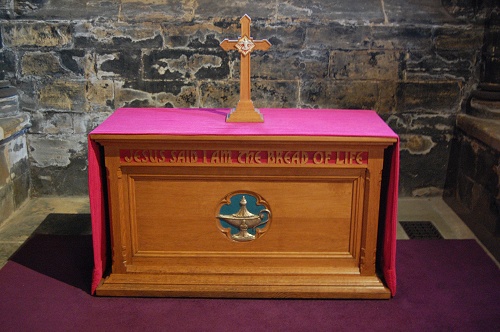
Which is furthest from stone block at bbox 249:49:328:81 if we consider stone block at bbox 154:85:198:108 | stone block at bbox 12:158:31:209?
stone block at bbox 12:158:31:209

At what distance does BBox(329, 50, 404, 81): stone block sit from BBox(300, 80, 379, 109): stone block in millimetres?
53

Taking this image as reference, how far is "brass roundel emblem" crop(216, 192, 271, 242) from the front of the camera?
269 cm

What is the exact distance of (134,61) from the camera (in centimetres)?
371

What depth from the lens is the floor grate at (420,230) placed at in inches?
137

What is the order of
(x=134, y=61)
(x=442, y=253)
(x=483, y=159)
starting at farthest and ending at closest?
(x=134, y=61)
(x=483, y=159)
(x=442, y=253)

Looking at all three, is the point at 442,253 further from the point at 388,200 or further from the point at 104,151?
the point at 104,151

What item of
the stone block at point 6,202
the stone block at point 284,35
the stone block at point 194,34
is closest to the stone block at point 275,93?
the stone block at point 284,35

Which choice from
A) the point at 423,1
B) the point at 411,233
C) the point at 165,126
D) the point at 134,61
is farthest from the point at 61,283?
the point at 423,1

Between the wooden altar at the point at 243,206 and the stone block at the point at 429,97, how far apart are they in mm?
1076

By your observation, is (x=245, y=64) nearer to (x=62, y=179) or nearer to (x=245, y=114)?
(x=245, y=114)

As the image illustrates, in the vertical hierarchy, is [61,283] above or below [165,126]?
below

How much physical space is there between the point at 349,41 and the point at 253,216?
5.33 ft

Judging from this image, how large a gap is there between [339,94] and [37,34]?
2.15 m

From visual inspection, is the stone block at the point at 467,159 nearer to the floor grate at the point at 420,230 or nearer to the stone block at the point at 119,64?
the floor grate at the point at 420,230
